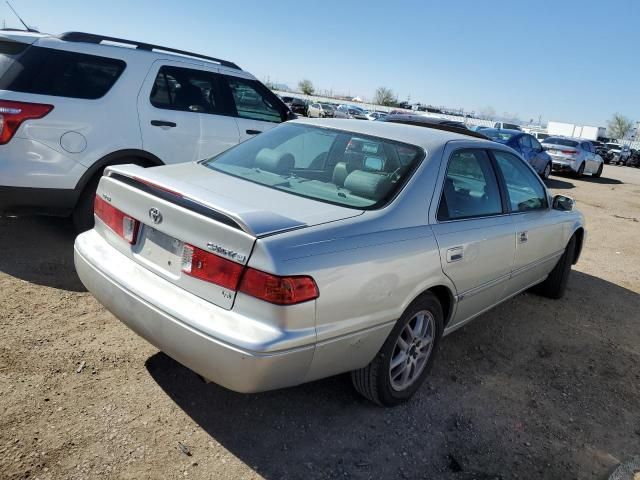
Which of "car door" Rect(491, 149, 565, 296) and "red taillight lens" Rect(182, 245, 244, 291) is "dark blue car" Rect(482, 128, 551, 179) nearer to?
"car door" Rect(491, 149, 565, 296)

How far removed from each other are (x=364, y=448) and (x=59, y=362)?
6.16 ft

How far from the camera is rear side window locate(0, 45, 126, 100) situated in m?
4.41

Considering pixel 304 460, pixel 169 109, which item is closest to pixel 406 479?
pixel 304 460

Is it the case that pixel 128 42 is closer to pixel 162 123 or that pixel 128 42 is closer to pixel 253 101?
pixel 162 123

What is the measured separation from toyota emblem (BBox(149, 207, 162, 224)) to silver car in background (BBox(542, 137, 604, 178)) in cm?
1824

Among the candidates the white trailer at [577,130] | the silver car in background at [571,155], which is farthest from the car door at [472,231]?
the white trailer at [577,130]

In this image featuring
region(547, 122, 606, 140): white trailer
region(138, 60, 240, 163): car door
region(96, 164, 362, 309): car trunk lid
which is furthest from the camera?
region(547, 122, 606, 140): white trailer

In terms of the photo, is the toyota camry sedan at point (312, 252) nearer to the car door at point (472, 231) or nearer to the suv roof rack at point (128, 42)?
the car door at point (472, 231)

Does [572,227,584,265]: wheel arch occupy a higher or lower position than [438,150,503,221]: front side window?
lower

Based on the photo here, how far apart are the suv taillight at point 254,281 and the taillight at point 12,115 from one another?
2789 millimetres

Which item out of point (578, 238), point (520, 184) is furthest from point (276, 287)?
point (578, 238)

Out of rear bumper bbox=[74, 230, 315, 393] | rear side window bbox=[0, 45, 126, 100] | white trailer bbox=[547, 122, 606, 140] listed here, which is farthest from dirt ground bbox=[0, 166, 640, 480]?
white trailer bbox=[547, 122, 606, 140]

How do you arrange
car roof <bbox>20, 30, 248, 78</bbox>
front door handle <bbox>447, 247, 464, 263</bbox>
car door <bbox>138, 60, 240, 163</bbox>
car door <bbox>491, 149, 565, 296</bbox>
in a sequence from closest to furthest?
front door handle <bbox>447, 247, 464, 263</bbox>, car door <bbox>491, 149, 565, 296</bbox>, car roof <bbox>20, 30, 248, 78</bbox>, car door <bbox>138, 60, 240, 163</bbox>

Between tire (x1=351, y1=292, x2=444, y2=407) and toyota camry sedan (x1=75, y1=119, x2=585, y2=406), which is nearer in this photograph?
toyota camry sedan (x1=75, y1=119, x2=585, y2=406)
